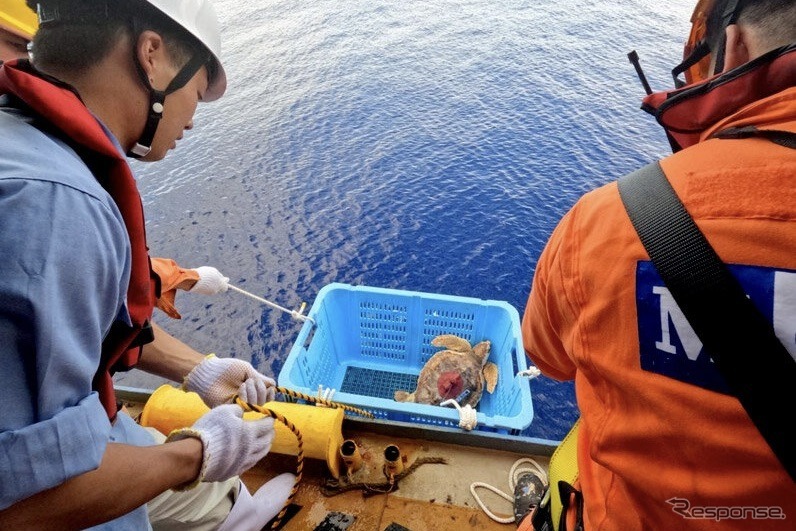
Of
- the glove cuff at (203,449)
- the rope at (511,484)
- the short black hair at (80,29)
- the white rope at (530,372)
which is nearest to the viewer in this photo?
the short black hair at (80,29)

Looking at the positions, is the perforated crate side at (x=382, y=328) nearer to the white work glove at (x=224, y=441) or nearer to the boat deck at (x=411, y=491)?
the boat deck at (x=411, y=491)

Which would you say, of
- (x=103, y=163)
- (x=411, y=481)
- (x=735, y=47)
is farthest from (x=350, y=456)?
(x=735, y=47)

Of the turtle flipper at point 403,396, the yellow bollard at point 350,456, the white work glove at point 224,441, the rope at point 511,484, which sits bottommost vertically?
the turtle flipper at point 403,396

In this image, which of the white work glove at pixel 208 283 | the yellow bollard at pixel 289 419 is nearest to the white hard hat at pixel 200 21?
the yellow bollard at pixel 289 419

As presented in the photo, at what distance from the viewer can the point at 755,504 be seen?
0.79 m

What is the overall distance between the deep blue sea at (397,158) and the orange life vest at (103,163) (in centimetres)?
470

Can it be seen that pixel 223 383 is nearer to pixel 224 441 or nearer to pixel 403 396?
pixel 224 441

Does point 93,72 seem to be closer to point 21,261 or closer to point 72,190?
point 72,190

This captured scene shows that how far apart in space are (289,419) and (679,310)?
2.53 metres

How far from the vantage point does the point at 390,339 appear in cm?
514

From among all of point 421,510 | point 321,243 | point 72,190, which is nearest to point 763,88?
point 72,190

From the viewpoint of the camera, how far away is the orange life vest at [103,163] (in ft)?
3.37

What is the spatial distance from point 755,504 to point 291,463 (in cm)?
277

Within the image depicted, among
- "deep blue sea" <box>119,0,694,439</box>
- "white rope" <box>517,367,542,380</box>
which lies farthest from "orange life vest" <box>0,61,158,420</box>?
"deep blue sea" <box>119,0,694,439</box>
